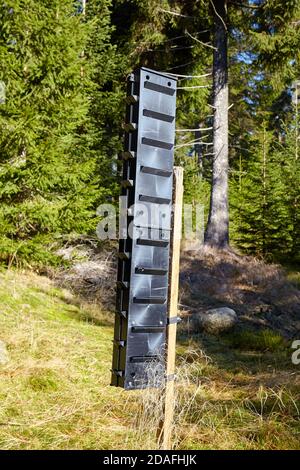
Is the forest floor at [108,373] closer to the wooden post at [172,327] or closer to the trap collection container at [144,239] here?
the wooden post at [172,327]

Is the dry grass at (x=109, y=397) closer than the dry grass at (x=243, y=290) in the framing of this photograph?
Yes

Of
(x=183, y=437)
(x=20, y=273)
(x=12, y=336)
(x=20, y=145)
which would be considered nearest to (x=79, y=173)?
(x=20, y=145)

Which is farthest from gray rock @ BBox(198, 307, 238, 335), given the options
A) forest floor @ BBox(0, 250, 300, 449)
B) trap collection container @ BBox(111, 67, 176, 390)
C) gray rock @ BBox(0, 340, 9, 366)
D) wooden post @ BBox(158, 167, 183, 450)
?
trap collection container @ BBox(111, 67, 176, 390)

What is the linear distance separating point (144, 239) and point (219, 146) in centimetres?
1030

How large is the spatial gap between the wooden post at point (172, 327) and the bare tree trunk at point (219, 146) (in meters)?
9.36

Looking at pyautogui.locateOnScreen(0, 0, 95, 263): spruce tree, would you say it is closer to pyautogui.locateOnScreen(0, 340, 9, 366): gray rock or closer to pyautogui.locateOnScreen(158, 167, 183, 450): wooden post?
pyautogui.locateOnScreen(0, 340, 9, 366): gray rock

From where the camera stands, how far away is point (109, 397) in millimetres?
4992

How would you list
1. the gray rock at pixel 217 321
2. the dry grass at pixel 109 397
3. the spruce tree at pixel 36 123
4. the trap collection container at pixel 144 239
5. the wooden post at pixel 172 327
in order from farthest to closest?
the gray rock at pixel 217 321, the spruce tree at pixel 36 123, the dry grass at pixel 109 397, the wooden post at pixel 172 327, the trap collection container at pixel 144 239

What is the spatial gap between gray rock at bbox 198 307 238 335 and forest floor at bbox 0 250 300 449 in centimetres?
17

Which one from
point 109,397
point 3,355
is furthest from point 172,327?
point 3,355

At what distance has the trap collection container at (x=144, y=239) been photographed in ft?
11.6

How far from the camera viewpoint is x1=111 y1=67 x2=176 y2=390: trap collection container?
11.6 ft

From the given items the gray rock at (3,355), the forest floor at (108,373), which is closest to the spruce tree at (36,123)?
the forest floor at (108,373)
